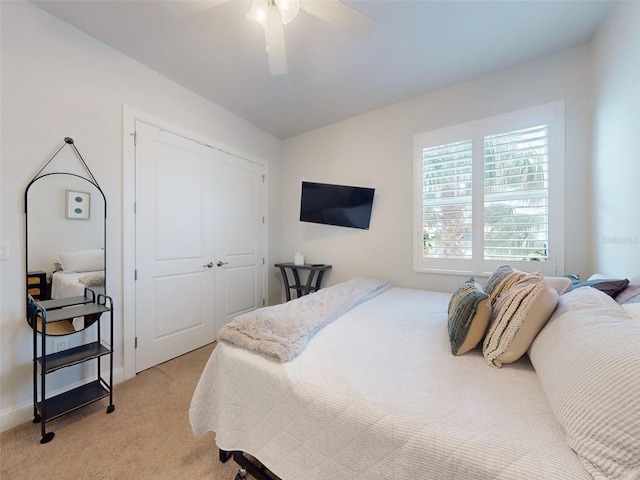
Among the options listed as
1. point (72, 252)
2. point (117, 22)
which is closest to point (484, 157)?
point (117, 22)

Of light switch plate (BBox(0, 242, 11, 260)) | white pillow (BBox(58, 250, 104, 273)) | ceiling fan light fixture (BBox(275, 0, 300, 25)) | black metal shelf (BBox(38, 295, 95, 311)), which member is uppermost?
ceiling fan light fixture (BBox(275, 0, 300, 25))

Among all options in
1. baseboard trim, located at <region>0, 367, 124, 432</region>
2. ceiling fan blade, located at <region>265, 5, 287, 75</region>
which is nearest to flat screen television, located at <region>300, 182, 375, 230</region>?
ceiling fan blade, located at <region>265, 5, 287, 75</region>

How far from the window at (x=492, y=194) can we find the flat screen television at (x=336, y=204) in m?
0.60

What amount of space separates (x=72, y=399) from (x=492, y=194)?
3.60 m

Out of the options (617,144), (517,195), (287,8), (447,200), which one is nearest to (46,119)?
(287,8)

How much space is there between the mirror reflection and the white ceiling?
3.92 ft

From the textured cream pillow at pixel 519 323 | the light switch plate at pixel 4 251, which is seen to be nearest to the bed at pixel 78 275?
the light switch plate at pixel 4 251

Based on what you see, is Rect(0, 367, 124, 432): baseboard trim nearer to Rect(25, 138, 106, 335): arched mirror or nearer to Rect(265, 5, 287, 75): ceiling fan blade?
Rect(25, 138, 106, 335): arched mirror

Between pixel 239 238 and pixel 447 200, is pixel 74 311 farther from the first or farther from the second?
pixel 447 200

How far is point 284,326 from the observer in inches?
51.8

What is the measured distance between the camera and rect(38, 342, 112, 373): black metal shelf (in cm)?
158

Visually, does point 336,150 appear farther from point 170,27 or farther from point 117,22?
point 117,22

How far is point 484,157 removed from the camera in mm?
2404

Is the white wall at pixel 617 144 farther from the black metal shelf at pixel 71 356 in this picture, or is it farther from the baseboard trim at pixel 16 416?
the baseboard trim at pixel 16 416
